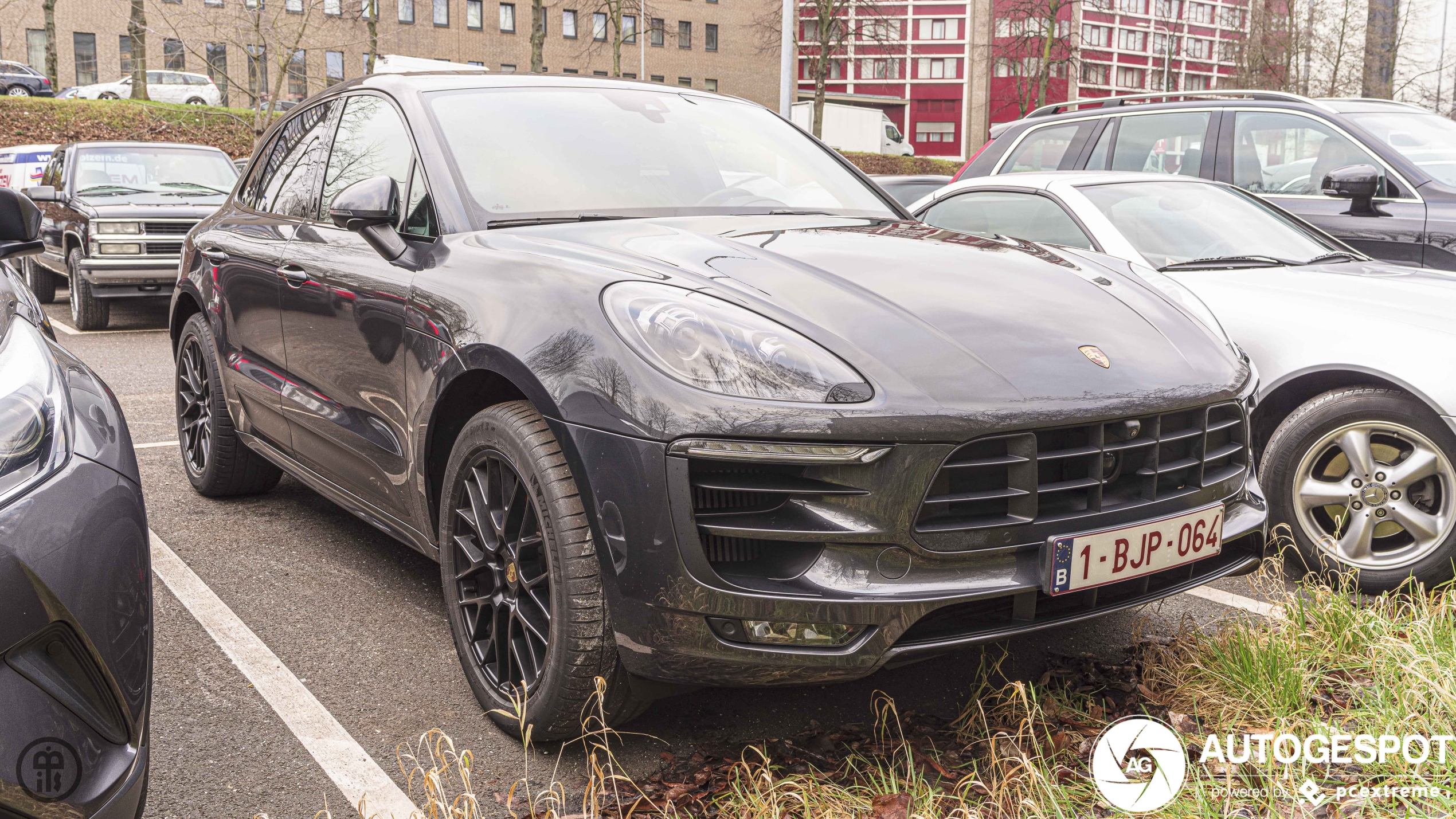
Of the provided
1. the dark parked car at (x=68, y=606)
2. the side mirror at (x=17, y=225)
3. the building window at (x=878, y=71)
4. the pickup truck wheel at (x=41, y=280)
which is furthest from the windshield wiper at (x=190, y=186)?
the building window at (x=878, y=71)

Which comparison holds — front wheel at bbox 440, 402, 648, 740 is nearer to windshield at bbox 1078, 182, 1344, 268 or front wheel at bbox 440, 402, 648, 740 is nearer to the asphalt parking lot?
the asphalt parking lot

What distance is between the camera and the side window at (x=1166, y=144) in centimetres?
677

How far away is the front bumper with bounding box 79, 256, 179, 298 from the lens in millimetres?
10570

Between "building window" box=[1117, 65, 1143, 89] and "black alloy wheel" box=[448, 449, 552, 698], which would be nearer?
"black alloy wheel" box=[448, 449, 552, 698]

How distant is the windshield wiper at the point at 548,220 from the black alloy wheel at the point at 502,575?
28.4 inches

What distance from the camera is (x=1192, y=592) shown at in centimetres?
398

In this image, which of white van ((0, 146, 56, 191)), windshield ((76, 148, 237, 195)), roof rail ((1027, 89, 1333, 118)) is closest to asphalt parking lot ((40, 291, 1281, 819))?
roof rail ((1027, 89, 1333, 118))

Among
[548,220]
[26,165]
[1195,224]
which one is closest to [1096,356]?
[548,220]

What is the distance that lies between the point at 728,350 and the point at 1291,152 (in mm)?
5290

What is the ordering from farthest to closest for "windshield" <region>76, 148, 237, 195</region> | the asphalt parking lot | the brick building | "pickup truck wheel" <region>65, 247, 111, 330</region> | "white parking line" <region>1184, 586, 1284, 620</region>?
the brick building < "windshield" <region>76, 148, 237, 195</region> < "pickup truck wheel" <region>65, 247, 111, 330</region> < "white parking line" <region>1184, 586, 1284, 620</region> < the asphalt parking lot

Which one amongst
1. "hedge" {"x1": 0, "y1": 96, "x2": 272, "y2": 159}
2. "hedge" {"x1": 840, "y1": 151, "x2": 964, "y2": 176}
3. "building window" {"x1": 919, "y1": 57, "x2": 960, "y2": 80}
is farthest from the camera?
"building window" {"x1": 919, "y1": 57, "x2": 960, "y2": 80}

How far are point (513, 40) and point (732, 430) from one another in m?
60.3

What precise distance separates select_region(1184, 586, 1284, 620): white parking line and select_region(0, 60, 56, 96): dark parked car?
3880 centimetres

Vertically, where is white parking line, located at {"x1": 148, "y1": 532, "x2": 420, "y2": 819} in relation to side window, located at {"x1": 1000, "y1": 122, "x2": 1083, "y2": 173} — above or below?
below
